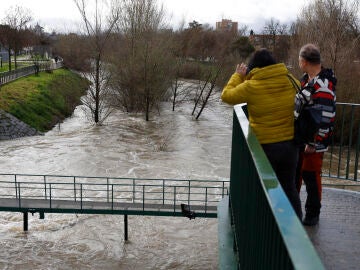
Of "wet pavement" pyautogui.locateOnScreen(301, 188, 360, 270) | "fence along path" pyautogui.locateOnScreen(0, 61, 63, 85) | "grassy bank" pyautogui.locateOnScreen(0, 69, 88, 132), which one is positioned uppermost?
"wet pavement" pyautogui.locateOnScreen(301, 188, 360, 270)

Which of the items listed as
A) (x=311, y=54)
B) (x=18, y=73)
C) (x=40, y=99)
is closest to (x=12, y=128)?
(x=40, y=99)

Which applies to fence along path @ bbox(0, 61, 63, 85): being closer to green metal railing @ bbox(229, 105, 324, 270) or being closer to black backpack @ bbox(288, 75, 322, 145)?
black backpack @ bbox(288, 75, 322, 145)

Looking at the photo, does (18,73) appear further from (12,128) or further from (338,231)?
(338,231)

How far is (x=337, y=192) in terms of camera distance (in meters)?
4.81

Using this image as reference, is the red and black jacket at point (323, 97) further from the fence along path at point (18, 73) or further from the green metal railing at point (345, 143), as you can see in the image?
the fence along path at point (18, 73)

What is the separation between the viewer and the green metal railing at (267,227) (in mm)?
1194

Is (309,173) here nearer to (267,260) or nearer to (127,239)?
(267,260)

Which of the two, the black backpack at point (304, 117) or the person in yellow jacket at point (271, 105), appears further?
the black backpack at point (304, 117)

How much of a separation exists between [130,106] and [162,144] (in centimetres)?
1190

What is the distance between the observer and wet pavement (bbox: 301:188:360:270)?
3297mm

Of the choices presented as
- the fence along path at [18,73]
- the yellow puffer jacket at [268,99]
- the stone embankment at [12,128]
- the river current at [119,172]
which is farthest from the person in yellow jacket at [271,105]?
the fence along path at [18,73]

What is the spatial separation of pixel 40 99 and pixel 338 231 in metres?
36.6

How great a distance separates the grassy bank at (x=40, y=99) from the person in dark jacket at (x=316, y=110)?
2980 cm

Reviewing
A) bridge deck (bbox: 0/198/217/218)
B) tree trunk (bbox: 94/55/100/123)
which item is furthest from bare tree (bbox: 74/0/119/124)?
bridge deck (bbox: 0/198/217/218)
